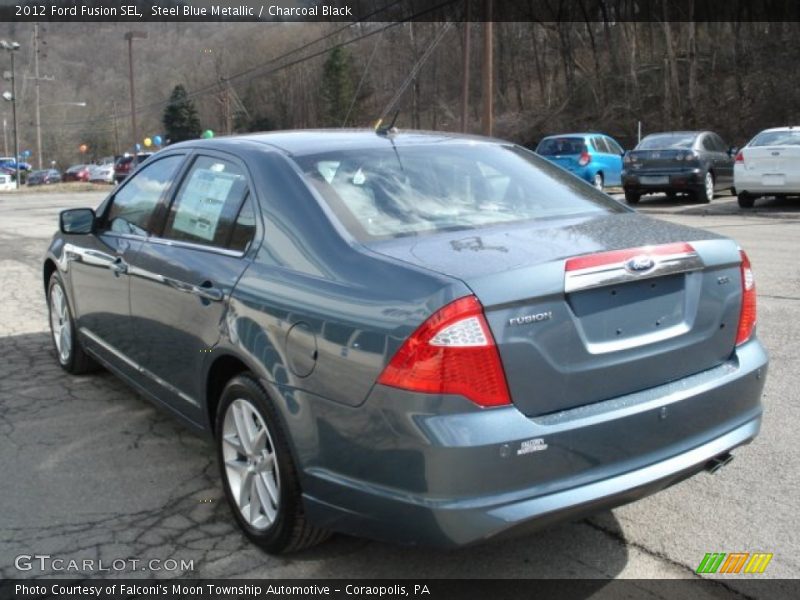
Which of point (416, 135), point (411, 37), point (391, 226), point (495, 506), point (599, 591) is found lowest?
point (599, 591)

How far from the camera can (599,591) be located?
9.03 ft

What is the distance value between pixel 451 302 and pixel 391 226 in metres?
0.70

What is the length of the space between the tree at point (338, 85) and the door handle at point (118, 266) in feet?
233

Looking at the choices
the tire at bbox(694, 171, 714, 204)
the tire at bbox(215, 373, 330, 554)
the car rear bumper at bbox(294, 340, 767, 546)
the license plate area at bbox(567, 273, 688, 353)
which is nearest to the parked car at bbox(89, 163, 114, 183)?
the tire at bbox(694, 171, 714, 204)

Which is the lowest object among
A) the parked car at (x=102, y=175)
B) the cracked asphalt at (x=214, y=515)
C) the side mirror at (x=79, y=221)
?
the cracked asphalt at (x=214, y=515)

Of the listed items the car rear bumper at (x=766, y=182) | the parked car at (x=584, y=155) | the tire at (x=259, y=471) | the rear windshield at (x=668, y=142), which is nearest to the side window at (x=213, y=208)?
the tire at (x=259, y=471)

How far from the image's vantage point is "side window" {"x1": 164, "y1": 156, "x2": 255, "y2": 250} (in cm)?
333

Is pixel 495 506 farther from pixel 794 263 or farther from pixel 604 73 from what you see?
pixel 604 73

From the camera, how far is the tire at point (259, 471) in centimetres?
285

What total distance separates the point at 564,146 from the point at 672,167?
403 centimetres

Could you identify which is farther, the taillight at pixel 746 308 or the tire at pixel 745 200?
the tire at pixel 745 200

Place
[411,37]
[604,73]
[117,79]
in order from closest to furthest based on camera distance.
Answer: [604,73] < [411,37] < [117,79]

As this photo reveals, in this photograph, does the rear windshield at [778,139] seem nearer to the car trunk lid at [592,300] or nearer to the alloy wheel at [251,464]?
the car trunk lid at [592,300]

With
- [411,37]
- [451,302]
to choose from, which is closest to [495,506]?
[451,302]
